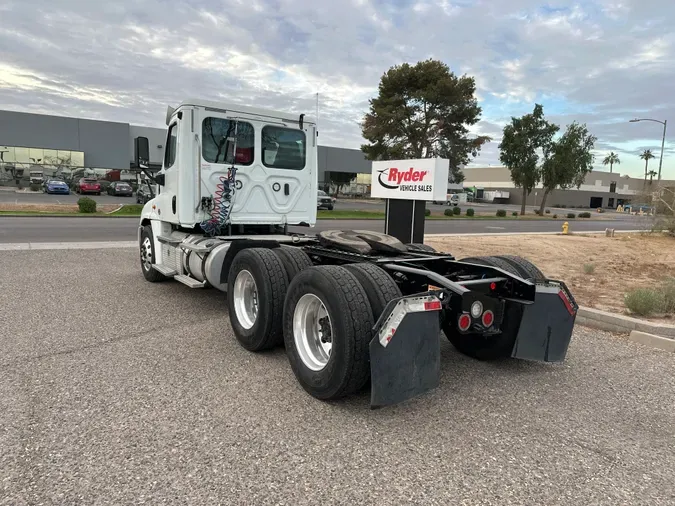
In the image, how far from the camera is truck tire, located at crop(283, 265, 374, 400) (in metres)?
3.48

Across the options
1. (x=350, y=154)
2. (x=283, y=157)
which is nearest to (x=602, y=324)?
(x=283, y=157)

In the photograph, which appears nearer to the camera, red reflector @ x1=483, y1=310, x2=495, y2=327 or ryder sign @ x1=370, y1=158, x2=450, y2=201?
red reflector @ x1=483, y1=310, x2=495, y2=327

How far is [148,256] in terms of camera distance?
8047 mm

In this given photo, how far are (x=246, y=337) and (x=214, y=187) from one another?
2.60 metres

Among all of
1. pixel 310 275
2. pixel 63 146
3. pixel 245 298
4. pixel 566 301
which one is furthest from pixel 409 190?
pixel 63 146

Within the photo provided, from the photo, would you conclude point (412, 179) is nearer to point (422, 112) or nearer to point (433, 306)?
point (433, 306)

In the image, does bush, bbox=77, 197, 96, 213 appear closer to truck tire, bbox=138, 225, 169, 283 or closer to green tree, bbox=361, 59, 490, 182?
truck tire, bbox=138, 225, 169, 283

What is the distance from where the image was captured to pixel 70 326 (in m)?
5.49

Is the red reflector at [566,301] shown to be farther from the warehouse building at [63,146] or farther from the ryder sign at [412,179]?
the warehouse building at [63,146]

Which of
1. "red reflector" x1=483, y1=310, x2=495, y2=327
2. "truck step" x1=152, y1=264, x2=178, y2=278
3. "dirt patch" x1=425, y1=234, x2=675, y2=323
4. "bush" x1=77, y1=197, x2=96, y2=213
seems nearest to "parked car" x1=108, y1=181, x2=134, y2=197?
"bush" x1=77, y1=197, x2=96, y2=213

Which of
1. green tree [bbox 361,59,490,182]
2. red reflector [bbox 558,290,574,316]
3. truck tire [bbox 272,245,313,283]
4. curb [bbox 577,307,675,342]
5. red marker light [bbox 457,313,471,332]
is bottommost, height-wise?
curb [bbox 577,307,675,342]

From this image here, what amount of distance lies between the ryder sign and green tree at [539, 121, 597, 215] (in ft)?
114

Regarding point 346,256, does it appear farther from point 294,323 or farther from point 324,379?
point 324,379

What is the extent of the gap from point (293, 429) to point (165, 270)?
178 inches
